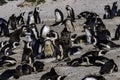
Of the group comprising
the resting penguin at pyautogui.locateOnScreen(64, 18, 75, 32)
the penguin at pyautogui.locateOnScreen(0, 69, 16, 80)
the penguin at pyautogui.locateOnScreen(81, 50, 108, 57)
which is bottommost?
the penguin at pyautogui.locateOnScreen(0, 69, 16, 80)

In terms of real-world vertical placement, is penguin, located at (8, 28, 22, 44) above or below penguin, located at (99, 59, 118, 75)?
above

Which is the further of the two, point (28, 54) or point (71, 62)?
point (28, 54)

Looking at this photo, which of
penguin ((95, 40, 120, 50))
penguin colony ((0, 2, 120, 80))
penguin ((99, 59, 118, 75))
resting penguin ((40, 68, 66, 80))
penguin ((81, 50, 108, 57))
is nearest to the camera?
resting penguin ((40, 68, 66, 80))

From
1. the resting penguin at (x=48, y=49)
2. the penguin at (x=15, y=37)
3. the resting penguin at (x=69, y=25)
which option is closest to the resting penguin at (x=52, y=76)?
the resting penguin at (x=48, y=49)

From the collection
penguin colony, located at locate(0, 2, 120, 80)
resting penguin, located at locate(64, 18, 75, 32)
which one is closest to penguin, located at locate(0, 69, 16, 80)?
penguin colony, located at locate(0, 2, 120, 80)

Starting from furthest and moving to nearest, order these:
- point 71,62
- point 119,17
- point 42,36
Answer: point 119,17, point 42,36, point 71,62

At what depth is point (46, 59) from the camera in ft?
55.2

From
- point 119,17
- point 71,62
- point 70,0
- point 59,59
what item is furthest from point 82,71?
point 70,0

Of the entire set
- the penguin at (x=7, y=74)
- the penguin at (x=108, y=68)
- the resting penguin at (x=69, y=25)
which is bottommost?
the penguin at (x=7, y=74)

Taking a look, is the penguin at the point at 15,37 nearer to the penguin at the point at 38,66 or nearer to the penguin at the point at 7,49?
the penguin at the point at 7,49

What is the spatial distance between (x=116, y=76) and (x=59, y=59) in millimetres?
3660

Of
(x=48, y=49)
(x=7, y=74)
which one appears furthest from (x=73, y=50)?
(x=7, y=74)

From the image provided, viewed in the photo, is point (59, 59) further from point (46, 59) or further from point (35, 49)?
point (35, 49)

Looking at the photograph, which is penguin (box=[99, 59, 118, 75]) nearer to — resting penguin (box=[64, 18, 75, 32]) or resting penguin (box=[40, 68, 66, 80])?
resting penguin (box=[40, 68, 66, 80])
